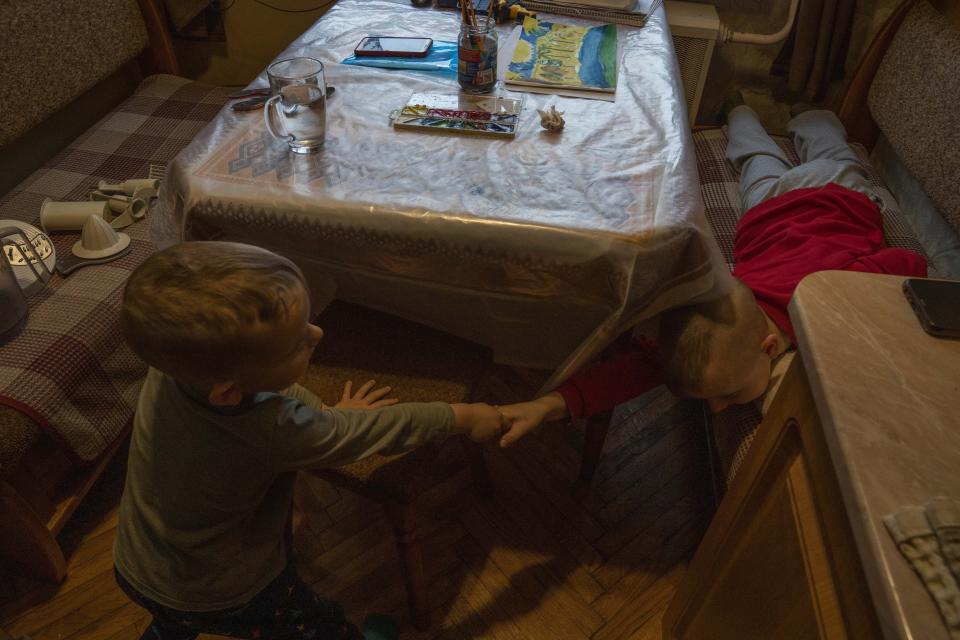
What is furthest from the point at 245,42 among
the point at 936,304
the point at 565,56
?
the point at 936,304

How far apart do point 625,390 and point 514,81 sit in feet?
2.00

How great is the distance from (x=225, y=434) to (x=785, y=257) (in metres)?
1.08

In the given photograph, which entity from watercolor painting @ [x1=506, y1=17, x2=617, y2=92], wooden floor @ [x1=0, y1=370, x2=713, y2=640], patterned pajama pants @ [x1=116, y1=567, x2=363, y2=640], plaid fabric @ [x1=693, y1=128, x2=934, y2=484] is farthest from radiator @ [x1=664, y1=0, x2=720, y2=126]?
patterned pajama pants @ [x1=116, y1=567, x2=363, y2=640]

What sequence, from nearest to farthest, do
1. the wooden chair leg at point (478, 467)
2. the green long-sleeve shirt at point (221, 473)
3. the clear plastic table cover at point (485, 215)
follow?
the green long-sleeve shirt at point (221, 473) < the clear plastic table cover at point (485, 215) < the wooden chair leg at point (478, 467)

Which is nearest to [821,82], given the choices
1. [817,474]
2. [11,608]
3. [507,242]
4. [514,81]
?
[514,81]

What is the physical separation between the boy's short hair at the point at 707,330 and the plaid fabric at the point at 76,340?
1048mm

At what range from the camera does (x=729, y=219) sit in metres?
1.61

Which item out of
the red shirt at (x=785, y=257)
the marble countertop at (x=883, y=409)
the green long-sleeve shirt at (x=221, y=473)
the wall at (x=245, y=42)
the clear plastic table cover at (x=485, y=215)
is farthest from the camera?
the wall at (x=245, y=42)

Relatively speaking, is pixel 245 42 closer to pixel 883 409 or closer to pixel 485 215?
pixel 485 215

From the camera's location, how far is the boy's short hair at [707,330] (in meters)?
0.97

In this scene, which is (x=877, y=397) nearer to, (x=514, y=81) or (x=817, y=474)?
(x=817, y=474)

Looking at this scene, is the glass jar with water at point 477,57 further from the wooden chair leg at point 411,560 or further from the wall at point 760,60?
the wall at point 760,60

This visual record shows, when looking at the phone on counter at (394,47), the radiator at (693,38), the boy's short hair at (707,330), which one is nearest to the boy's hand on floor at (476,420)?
the boy's short hair at (707,330)

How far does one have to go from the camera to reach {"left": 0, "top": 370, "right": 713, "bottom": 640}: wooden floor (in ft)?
4.18
